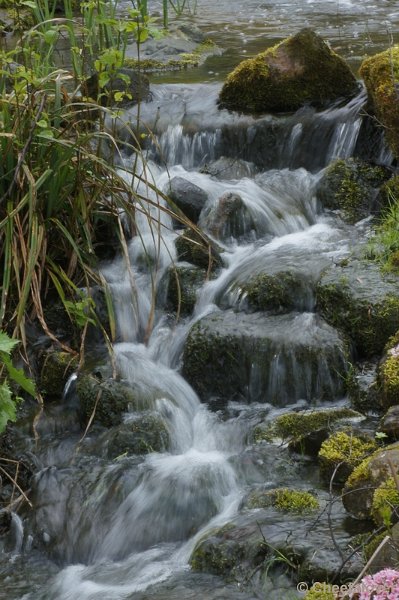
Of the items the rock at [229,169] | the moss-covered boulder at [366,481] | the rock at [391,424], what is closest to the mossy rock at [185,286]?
the rock at [229,169]

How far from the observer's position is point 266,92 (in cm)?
812

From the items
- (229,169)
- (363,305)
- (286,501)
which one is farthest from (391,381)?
(229,169)

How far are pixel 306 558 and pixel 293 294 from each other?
2323 millimetres

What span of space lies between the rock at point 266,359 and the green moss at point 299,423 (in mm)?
361

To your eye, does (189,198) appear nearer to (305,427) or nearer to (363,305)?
(363,305)

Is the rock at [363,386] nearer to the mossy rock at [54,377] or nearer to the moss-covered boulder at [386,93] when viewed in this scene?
the mossy rock at [54,377]

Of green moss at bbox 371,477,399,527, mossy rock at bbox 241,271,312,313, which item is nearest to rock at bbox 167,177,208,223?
Answer: mossy rock at bbox 241,271,312,313

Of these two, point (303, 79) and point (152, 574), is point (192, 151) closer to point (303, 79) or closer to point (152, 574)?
point (303, 79)

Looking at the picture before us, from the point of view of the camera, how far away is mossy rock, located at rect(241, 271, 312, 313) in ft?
18.7

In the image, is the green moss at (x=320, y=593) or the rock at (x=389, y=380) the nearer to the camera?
the green moss at (x=320, y=593)

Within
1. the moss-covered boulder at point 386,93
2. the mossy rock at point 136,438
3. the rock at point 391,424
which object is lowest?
the mossy rock at point 136,438

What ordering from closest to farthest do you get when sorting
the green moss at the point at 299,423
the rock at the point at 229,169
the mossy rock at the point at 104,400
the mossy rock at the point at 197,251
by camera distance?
1. the green moss at the point at 299,423
2. the mossy rock at the point at 104,400
3. the mossy rock at the point at 197,251
4. the rock at the point at 229,169

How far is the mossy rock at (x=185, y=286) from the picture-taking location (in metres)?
5.98

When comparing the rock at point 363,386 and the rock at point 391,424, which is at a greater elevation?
the rock at point 391,424
